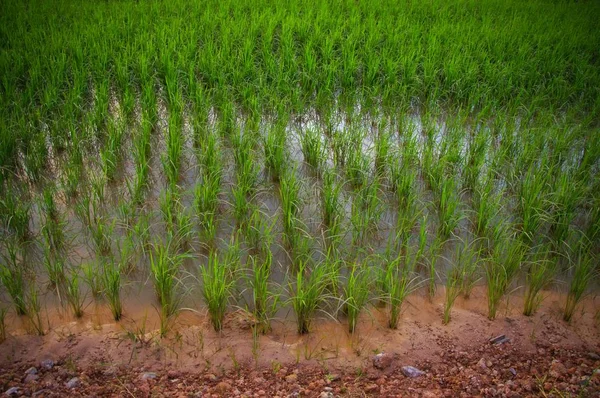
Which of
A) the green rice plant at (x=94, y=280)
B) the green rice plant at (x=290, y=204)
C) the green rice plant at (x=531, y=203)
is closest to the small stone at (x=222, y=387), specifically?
the green rice plant at (x=94, y=280)

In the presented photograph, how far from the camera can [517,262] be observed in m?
2.44

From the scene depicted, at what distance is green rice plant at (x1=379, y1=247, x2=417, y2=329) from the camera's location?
2.18 metres

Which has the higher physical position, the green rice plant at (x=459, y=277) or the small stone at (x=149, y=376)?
the green rice plant at (x=459, y=277)

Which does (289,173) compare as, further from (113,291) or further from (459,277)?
(113,291)

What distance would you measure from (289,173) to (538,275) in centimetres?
161

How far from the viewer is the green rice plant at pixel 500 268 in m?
2.29

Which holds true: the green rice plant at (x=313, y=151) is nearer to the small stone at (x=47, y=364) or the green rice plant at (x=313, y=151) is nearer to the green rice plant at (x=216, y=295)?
the green rice plant at (x=216, y=295)

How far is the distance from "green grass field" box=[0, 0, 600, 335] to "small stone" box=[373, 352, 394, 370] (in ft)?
0.69

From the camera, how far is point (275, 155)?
3256mm

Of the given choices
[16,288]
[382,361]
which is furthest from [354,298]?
[16,288]

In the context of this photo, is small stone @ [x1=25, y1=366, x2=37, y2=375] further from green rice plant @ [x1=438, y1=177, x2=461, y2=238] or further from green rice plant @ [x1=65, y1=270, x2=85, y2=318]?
green rice plant @ [x1=438, y1=177, x2=461, y2=238]

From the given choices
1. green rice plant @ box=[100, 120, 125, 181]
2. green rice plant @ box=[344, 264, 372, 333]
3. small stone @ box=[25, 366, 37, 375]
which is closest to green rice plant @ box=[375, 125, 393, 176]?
green rice plant @ box=[344, 264, 372, 333]

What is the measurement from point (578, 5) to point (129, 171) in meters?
7.66

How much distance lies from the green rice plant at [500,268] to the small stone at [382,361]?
587 millimetres
